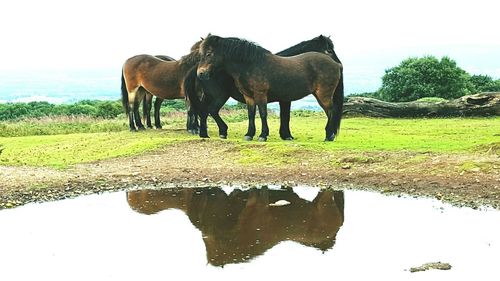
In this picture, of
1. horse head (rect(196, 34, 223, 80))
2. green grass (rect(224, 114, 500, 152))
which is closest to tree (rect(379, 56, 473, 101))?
green grass (rect(224, 114, 500, 152))

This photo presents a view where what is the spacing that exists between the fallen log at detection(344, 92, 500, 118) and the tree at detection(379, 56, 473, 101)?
722 centimetres

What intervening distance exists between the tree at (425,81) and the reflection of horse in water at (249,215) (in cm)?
2075

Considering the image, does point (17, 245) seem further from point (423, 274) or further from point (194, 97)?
point (194, 97)

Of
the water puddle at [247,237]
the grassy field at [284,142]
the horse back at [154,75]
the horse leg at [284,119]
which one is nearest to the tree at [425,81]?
the grassy field at [284,142]

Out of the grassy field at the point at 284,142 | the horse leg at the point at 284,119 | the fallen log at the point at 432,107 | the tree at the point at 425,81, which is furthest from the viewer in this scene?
the tree at the point at 425,81

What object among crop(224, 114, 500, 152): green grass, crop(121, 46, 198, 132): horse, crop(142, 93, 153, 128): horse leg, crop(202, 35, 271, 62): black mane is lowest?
crop(224, 114, 500, 152): green grass

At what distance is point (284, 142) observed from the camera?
573 inches

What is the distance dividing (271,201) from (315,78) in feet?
18.5

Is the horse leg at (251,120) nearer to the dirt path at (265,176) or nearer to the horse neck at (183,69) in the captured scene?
the dirt path at (265,176)

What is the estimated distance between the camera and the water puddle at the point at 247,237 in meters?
6.56

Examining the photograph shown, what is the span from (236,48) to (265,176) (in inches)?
165

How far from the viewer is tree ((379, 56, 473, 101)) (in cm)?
2992

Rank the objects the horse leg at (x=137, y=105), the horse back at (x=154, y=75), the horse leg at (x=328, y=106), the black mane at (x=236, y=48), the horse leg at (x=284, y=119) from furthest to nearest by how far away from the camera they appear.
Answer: the horse leg at (x=137, y=105) → the horse back at (x=154, y=75) → the horse leg at (x=284, y=119) → the horse leg at (x=328, y=106) → the black mane at (x=236, y=48)

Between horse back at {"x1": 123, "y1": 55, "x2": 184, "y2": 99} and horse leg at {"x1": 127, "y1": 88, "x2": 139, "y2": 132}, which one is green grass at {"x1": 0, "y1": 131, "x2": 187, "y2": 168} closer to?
horse leg at {"x1": 127, "y1": 88, "x2": 139, "y2": 132}
